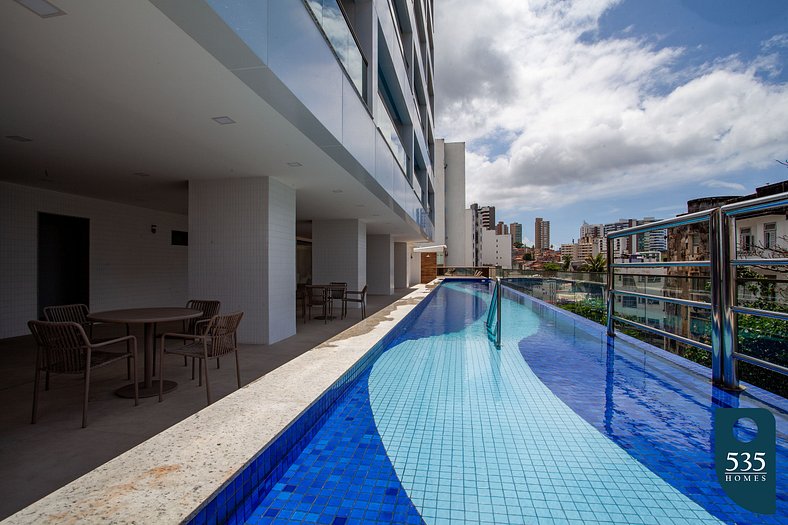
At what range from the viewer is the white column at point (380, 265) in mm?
14797

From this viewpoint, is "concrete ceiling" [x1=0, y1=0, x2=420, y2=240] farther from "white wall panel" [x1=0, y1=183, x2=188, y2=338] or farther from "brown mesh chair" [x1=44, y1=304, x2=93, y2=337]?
"brown mesh chair" [x1=44, y1=304, x2=93, y2=337]

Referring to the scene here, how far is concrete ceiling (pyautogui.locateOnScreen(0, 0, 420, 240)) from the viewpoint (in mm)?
2229

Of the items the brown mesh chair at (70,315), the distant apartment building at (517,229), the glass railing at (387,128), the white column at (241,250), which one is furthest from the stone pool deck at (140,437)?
the distant apartment building at (517,229)

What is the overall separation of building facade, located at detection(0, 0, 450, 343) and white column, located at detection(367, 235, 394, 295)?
11.7 feet

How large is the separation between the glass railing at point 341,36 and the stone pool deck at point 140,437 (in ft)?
11.7

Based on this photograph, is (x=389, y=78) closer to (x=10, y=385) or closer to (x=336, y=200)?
(x=336, y=200)

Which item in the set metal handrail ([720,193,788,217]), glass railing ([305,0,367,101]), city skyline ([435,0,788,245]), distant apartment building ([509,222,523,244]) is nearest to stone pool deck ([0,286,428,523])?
metal handrail ([720,193,788,217])

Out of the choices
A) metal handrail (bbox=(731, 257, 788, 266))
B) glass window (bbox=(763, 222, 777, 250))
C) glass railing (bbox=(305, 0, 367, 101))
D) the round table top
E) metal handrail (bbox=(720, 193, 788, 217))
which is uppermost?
glass railing (bbox=(305, 0, 367, 101))

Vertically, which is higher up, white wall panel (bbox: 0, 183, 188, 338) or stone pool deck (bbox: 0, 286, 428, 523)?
white wall panel (bbox: 0, 183, 188, 338)

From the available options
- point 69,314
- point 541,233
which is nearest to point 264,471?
point 69,314

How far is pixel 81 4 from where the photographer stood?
6.48 feet

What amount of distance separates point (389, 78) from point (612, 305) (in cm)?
757

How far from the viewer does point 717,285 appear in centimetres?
291

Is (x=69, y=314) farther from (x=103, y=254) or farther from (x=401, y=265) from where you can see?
(x=401, y=265)
